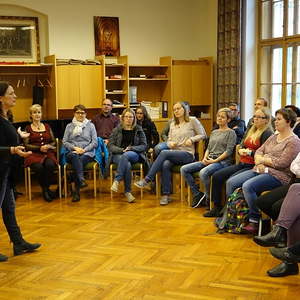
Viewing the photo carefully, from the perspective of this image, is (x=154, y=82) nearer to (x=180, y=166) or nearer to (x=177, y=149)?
(x=177, y=149)

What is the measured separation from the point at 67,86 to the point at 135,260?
452 centimetres

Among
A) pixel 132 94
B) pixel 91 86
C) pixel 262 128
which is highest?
pixel 91 86

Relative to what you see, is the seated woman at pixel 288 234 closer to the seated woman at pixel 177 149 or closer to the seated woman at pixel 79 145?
the seated woman at pixel 177 149

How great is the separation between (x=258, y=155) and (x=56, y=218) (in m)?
2.29

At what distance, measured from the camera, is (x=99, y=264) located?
13.3 ft

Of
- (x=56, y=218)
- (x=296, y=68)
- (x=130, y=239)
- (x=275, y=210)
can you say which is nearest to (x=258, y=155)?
(x=275, y=210)

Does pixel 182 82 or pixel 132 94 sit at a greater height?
pixel 182 82

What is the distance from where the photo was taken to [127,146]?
6.59 meters

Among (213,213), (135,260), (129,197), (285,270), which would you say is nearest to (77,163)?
(129,197)

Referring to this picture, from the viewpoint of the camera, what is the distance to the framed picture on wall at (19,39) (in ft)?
26.1

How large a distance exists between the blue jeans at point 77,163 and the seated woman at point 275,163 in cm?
239

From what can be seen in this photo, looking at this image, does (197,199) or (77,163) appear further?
(77,163)

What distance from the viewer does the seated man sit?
7.65 meters

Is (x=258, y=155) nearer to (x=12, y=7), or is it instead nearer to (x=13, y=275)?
(x=13, y=275)
